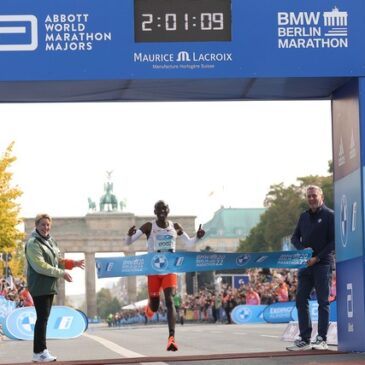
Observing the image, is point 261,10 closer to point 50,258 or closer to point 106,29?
point 106,29

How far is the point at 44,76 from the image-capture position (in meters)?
12.8

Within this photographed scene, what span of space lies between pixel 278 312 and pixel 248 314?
6.60m

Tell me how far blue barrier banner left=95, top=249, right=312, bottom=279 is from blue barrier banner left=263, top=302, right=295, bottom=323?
17573 millimetres

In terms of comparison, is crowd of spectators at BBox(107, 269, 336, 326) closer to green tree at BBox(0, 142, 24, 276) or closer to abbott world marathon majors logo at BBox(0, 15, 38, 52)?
green tree at BBox(0, 142, 24, 276)

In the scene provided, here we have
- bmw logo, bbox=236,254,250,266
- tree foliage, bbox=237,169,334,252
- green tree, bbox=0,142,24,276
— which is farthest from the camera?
tree foliage, bbox=237,169,334,252

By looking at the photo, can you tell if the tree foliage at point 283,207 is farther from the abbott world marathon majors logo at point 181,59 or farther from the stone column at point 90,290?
the abbott world marathon majors logo at point 181,59

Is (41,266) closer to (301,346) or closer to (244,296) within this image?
(301,346)

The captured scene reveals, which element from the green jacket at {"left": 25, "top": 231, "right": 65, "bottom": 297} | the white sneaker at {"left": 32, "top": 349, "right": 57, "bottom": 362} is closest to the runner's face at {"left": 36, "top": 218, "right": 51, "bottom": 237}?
the green jacket at {"left": 25, "top": 231, "right": 65, "bottom": 297}

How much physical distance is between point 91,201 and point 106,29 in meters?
115

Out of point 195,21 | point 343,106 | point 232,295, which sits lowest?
point 232,295

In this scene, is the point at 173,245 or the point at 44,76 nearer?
the point at 44,76

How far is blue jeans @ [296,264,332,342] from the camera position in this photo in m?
13.9

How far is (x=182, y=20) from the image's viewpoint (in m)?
13.0

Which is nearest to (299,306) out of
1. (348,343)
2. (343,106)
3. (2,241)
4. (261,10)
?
(348,343)
